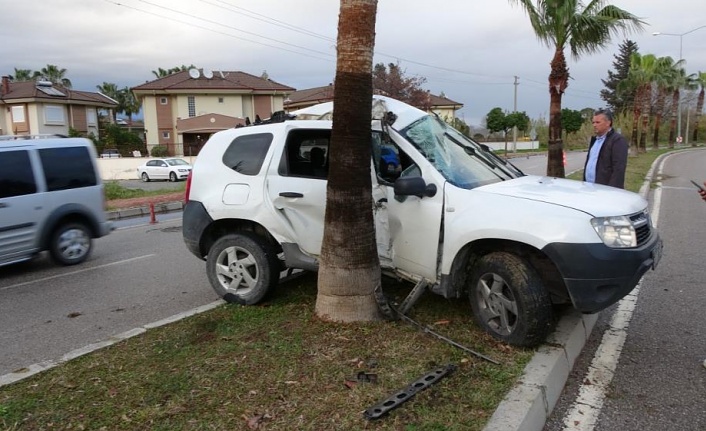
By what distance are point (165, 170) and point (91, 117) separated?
27.1 m

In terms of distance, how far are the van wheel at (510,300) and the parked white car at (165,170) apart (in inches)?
1219

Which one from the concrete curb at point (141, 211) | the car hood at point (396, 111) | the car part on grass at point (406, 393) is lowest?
the concrete curb at point (141, 211)

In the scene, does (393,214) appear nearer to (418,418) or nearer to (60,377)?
(418,418)

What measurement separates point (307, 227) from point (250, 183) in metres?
0.76

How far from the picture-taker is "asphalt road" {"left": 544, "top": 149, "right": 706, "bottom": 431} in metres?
3.50

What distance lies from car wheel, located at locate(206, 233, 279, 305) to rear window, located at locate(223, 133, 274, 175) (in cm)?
68

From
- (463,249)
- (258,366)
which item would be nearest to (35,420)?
(258,366)

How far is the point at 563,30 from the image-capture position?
1427 centimetres

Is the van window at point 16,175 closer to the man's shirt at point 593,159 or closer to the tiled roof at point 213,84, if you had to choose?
the man's shirt at point 593,159

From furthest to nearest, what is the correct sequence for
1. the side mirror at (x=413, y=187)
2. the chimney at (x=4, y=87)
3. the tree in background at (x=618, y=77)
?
the tree in background at (x=618, y=77) < the chimney at (x=4, y=87) < the side mirror at (x=413, y=187)

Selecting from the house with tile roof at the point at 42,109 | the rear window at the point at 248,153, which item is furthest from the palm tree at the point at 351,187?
the house with tile roof at the point at 42,109

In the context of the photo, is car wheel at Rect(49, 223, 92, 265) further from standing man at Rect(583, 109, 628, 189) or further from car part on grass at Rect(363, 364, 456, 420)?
standing man at Rect(583, 109, 628, 189)

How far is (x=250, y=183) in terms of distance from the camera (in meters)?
5.50

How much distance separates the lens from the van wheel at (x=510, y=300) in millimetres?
4098
